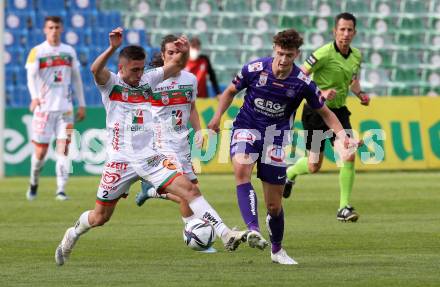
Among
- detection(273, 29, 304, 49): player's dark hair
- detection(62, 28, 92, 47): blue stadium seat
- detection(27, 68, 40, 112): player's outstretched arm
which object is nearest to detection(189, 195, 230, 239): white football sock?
detection(273, 29, 304, 49): player's dark hair

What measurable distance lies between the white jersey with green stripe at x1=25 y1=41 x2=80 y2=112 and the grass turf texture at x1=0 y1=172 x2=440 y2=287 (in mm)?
1451

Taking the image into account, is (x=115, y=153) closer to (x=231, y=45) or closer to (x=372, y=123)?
(x=372, y=123)

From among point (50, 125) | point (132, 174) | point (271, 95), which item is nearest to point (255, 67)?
point (271, 95)

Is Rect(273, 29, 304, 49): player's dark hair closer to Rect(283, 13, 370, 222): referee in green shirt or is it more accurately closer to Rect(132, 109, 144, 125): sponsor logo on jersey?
Rect(132, 109, 144, 125): sponsor logo on jersey

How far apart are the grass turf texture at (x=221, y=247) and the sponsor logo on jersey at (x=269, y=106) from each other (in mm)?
1263

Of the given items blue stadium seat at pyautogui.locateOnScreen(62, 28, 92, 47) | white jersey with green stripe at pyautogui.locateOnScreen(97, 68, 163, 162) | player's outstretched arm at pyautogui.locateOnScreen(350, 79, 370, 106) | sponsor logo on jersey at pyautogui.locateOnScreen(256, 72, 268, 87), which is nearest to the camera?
white jersey with green stripe at pyautogui.locateOnScreen(97, 68, 163, 162)

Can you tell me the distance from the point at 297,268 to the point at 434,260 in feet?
4.01

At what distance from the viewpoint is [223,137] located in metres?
20.5

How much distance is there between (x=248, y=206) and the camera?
31.1 ft

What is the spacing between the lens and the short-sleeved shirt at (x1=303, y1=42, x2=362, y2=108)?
13.6 metres

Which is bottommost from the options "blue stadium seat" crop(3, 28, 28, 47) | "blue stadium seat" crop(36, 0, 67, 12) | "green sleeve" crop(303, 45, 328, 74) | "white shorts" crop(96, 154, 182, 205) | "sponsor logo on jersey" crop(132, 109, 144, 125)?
"blue stadium seat" crop(3, 28, 28, 47)

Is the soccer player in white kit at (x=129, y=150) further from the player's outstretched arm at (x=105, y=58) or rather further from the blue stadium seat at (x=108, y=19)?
the blue stadium seat at (x=108, y=19)

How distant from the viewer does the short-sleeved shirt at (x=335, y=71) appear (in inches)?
534

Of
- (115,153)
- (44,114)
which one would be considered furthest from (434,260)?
(44,114)
